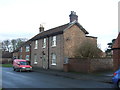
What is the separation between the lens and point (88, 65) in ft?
70.0

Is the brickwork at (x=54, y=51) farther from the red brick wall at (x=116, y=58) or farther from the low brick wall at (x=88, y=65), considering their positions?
the red brick wall at (x=116, y=58)

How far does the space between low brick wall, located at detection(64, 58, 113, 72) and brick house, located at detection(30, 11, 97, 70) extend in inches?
63.7

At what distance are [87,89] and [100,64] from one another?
1290 centimetres

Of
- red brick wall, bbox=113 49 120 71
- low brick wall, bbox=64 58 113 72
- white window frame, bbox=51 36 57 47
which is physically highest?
white window frame, bbox=51 36 57 47

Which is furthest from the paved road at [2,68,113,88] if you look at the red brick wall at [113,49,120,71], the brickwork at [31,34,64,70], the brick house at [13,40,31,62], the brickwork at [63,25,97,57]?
the brick house at [13,40,31,62]

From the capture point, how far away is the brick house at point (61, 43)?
2639cm

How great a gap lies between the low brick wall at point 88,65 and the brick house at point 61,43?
1619 mm

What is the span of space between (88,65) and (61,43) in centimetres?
694

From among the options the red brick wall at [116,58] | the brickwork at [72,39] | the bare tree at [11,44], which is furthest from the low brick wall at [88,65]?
the bare tree at [11,44]

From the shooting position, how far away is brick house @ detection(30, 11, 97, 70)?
26.4 m

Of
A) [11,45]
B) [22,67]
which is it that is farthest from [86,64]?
[11,45]

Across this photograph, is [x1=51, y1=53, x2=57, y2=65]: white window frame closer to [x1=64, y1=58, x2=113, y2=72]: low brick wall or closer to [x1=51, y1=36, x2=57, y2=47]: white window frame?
[x1=51, y1=36, x2=57, y2=47]: white window frame

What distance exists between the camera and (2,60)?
61.3 metres

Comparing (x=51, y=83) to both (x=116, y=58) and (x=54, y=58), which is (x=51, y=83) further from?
(x=54, y=58)
